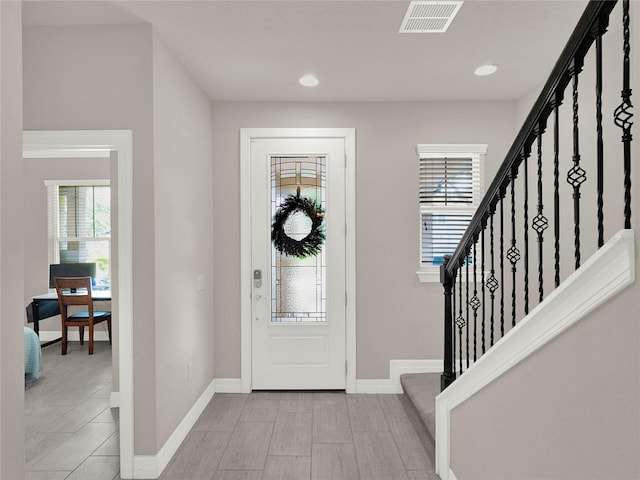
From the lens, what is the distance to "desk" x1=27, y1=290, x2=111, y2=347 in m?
5.39

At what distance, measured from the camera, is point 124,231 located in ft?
8.18

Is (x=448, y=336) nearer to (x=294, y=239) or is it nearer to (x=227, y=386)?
(x=294, y=239)

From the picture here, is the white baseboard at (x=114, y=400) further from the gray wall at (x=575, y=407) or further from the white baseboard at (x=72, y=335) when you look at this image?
the gray wall at (x=575, y=407)

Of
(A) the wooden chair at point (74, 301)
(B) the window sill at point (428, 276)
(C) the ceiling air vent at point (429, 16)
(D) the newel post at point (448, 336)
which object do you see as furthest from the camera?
(A) the wooden chair at point (74, 301)

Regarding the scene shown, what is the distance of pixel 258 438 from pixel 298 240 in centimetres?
165

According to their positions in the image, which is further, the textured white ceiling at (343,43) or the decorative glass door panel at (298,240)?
the decorative glass door panel at (298,240)

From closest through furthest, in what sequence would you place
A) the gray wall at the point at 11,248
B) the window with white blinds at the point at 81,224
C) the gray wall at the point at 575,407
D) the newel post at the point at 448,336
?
the gray wall at the point at 575,407 → the gray wall at the point at 11,248 → the newel post at the point at 448,336 → the window with white blinds at the point at 81,224

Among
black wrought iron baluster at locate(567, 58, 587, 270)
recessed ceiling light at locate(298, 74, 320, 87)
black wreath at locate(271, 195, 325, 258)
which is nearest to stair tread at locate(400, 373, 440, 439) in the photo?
Result: black wreath at locate(271, 195, 325, 258)

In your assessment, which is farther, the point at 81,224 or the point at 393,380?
the point at 81,224

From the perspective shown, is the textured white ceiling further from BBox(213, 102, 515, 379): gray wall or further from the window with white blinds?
the window with white blinds

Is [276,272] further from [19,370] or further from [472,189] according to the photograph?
[19,370]

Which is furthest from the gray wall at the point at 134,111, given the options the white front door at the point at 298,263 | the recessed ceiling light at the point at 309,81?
the white front door at the point at 298,263

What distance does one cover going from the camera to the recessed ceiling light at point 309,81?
129 inches

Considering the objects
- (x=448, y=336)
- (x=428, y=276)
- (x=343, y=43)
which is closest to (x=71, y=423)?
(x=448, y=336)
